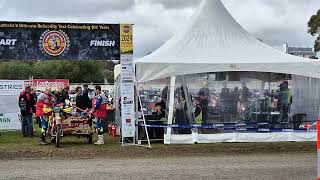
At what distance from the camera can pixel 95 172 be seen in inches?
415

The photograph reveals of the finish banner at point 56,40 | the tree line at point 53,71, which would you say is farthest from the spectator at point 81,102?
the tree line at point 53,71

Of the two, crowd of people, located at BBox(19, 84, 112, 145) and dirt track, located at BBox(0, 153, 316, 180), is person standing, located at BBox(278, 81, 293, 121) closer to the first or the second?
dirt track, located at BBox(0, 153, 316, 180)

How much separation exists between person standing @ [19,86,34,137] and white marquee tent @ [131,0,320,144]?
5.11 meters

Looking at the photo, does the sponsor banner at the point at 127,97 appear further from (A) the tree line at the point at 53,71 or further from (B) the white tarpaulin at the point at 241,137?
(A) the tree line at the point at 53,71

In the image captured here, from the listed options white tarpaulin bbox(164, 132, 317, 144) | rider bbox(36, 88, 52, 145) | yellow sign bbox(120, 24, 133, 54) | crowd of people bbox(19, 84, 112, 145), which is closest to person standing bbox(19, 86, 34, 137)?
crowd of people bbox(19, 84, 112, 145)

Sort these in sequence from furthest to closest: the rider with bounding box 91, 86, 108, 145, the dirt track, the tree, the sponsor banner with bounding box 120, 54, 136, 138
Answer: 1. the tree
2. the rider with bounding box 91, 86, 108, 145
3. the sponsor banner with bounding box 120, 54, 136, 138
4. the dirt track

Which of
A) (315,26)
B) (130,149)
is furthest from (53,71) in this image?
(130,149)

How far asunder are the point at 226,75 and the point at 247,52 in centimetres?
126

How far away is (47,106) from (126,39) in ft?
11.3

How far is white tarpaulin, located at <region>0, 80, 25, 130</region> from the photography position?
2169 centimetres

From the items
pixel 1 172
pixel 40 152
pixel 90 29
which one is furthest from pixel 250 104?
pixel 1 172

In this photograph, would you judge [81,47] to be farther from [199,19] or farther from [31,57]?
[199,19]

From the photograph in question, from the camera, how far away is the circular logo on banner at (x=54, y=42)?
1563cm

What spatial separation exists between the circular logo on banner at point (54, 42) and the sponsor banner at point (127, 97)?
1.93 metres
